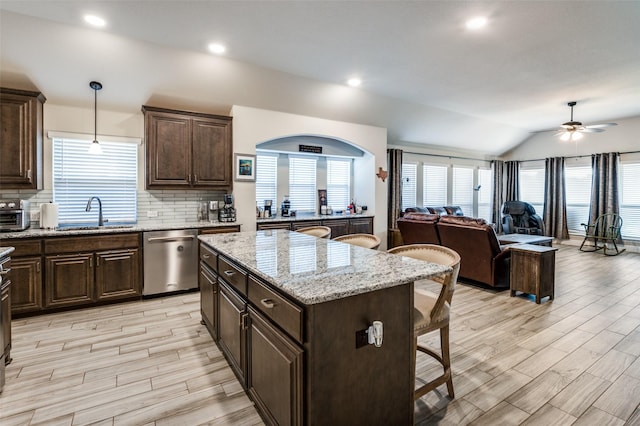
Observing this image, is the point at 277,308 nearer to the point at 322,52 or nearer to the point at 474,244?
the point at 322,52

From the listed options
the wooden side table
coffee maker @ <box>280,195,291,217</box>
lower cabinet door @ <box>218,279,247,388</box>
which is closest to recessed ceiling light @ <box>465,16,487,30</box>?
the wooden side table

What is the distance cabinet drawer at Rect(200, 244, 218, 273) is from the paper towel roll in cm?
223

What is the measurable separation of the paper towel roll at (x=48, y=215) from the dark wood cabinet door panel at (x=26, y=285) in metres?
0.52

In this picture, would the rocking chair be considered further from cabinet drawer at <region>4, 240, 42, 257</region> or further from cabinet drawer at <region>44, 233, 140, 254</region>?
cabinet drawer at <region>4, 240, 42, 257</region>

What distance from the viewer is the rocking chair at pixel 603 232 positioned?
7.46 meters

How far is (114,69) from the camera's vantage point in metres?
3.92

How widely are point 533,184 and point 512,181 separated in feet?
1.84

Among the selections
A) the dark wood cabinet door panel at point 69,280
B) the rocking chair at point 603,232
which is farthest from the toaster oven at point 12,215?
the rocking chair at point 603,232

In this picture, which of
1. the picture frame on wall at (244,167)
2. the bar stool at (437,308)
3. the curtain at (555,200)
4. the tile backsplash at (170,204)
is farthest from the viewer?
the curtain at (555,200)

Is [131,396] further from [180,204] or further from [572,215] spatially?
[572,215]

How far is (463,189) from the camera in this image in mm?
9406

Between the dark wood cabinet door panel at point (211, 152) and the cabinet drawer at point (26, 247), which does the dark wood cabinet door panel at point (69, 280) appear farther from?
the dark wood cabinet door panel at point (211, 152)

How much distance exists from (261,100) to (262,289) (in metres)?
3.96

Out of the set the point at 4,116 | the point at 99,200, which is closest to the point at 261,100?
the point at 99,200
